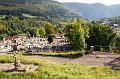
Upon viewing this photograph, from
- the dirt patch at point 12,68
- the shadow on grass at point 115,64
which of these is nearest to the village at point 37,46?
the shadow on grass at point 115,64

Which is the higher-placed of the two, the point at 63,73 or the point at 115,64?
the point at 63,73

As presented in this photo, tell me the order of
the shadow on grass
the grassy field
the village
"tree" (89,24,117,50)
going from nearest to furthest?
the grassy field, the shadow on grass, the village, "tree" (89,24,117,50)

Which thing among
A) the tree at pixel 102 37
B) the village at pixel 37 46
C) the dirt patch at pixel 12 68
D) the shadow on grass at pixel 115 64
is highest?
the dirt patch at pixel 12 68

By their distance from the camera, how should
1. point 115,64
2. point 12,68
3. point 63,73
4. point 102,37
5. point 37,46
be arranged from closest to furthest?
point 63,73, point 12,68, point 115,64, point 102,37, point 37,46

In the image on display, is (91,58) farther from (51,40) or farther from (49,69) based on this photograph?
(51,40)

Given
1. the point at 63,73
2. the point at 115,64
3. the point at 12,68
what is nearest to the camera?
the point at 63,73

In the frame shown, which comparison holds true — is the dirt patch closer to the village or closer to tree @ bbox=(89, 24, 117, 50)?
the village

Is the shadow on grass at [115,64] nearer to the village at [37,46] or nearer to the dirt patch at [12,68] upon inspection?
the dirt patch at [12,68]

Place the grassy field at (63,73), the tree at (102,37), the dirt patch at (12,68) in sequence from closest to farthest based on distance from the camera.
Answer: the grassy field at (63,73), the dirt patch at (12,68), the tree at (102,37)

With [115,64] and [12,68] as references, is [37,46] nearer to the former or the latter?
[115,64]

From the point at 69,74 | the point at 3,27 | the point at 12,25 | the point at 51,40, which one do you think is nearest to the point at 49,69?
the point at 69,74

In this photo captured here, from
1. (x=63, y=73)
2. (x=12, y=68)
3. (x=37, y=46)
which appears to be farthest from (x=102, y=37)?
(x=12, y=68)

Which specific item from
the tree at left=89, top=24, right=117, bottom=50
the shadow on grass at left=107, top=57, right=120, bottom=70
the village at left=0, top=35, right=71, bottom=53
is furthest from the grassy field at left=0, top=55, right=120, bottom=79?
the tree at left=89, top=24, right=117, bottom=50

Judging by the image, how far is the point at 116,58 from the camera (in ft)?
88.2
